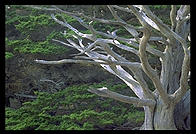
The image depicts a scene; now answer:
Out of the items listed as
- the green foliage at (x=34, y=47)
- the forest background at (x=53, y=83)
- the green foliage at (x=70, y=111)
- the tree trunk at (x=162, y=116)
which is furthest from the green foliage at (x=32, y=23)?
the tree trunk at (x=162, y=116)

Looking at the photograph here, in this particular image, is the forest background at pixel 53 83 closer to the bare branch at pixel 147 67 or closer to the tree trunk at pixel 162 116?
the tree trunk at pixel 162 116

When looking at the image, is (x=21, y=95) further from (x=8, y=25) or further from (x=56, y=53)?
(x=8, y=25)

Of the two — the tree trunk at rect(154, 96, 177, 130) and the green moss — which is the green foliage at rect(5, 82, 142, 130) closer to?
the green moss

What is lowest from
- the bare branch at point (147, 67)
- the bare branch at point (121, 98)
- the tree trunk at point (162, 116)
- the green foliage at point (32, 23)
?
the tree trunk at point (162, 116)

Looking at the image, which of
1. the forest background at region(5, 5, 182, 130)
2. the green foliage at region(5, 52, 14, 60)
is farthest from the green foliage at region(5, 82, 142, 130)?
the green foliage at region(5, 52, 14, 60)

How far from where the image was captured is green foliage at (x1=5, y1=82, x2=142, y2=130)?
4547mm

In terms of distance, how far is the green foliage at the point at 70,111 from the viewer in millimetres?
4547

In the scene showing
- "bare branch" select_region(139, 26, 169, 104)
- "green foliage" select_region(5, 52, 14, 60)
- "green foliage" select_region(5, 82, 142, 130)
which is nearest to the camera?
"bare branch" select_region(139, 26, 169, 104)

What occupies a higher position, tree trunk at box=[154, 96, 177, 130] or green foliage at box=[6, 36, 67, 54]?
green foliage at box=[6, 36, 67, 54]

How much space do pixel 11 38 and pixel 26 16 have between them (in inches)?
24.3

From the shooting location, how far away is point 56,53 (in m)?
5.82

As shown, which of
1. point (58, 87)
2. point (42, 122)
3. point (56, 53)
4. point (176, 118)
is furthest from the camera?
point (58, 87)

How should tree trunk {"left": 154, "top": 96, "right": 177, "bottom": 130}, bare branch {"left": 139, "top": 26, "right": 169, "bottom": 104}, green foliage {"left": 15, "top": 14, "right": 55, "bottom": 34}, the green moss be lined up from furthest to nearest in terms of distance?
green foliage {"left": 15, "top": 14, "right": 55, "bottom": 34}
the green moss
tree trunk {"left": 154, "top": 96, "right": 177, "bottom": 130}
bare branch {"left": 139, "top": 26, "right": 169, "bottom": 104}
